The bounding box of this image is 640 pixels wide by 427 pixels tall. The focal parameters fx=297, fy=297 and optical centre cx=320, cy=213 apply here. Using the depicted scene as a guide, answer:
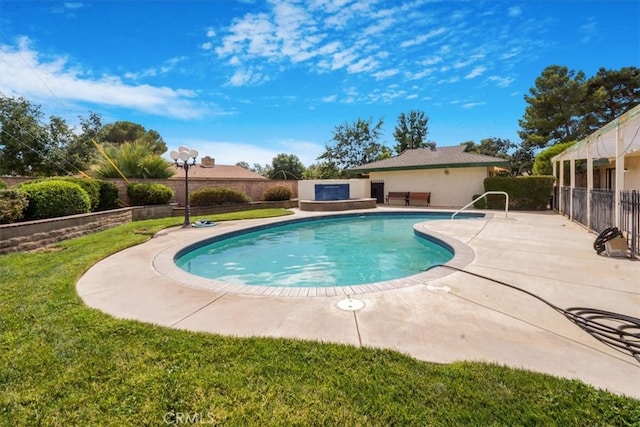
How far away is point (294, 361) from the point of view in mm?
2389

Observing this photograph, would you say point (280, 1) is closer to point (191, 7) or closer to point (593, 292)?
point (191, 7)

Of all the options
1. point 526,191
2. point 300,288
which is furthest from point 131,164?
point 526,191

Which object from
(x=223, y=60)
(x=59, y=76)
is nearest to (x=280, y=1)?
(x=223, y=60)

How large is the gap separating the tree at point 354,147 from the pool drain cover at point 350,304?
28.9 m

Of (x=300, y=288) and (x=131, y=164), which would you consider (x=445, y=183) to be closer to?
(x=300, y=288)

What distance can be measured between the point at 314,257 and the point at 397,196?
13135mm

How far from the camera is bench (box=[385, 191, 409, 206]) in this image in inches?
756

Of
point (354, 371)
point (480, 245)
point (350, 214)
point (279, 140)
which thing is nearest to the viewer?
point (354, 371)

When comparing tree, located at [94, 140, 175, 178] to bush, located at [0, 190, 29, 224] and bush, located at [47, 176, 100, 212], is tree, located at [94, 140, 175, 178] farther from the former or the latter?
bush, located at [0, 190, 29, 224]

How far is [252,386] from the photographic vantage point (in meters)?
2.10

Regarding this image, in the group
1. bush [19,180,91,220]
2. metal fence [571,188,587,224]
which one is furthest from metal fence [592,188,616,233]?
bush [19,180,91,220]

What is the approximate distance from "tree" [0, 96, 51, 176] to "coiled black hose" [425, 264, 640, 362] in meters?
27.0

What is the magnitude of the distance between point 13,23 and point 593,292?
559 inches

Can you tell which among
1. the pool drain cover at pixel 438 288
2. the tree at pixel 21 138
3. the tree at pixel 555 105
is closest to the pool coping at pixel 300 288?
the pool drain cover at pixel 438 288
